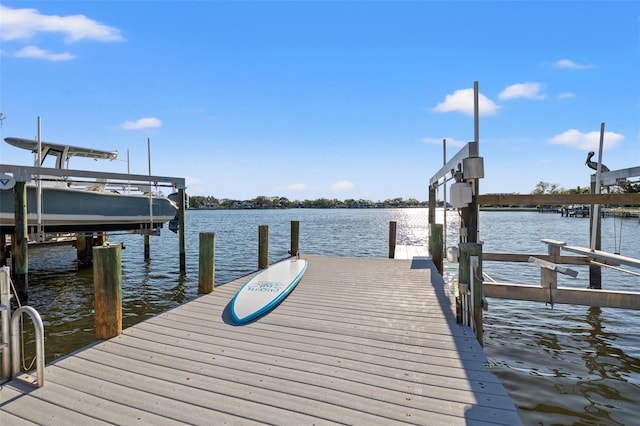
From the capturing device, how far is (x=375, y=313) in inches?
223

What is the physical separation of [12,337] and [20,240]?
6683 mm

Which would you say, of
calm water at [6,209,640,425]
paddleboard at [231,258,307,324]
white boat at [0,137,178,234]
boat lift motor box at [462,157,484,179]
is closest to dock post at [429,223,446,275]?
calm water at [6,209,640,425]

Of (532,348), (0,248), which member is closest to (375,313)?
(532,348)

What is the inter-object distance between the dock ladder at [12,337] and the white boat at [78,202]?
6.79 meters

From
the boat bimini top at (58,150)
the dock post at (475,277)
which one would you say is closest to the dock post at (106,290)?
the dock post at (475,277)

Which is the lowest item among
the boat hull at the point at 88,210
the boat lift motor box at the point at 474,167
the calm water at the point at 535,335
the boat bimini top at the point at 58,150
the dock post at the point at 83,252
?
the calm water at the point at 535,335

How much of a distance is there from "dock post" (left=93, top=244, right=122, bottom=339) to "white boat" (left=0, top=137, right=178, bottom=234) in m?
5.94

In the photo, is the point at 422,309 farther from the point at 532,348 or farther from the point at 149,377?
the point at 149,377

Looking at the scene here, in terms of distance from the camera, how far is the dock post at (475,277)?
15.5 ft

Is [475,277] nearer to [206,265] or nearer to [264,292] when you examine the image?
[264,292]

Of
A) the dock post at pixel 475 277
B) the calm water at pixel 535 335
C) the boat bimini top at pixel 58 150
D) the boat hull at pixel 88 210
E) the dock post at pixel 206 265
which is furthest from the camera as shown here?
the boat bimini top at pixel 58 150

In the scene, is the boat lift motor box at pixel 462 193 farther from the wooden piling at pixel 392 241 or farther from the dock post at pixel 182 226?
the dock post at pixel 182 226

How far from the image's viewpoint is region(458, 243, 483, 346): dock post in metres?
4.71

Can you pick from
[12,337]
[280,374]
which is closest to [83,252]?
[12,337]
